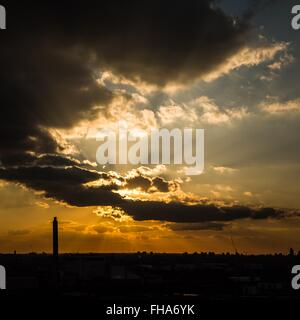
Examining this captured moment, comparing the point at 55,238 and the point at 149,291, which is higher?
the point at 55,238

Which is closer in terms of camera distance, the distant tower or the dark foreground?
the dark foreground

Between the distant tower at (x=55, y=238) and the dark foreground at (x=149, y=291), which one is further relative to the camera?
the distant tower at (x=55, y=238)

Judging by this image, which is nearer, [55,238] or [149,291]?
[149,291]

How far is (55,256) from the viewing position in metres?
98.6

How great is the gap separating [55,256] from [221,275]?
34610 millimetres

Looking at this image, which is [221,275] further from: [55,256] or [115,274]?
[55,256]
